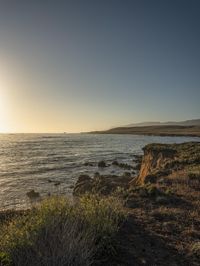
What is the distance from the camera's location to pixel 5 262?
561 centimetres

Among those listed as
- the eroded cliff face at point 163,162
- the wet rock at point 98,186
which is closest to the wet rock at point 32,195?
the wet rock at point 98,186

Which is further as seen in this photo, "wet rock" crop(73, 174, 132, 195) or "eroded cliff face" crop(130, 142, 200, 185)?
"eroded cliff face" crop(130, 142, 200, 185)

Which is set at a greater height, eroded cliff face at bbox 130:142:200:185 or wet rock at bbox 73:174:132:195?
eroded cliff face at bbox 130:142:200:185

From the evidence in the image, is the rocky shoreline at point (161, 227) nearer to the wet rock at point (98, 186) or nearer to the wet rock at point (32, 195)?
the wet rock at point (98, 186)

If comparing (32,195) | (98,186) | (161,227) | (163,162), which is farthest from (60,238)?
(163,162)

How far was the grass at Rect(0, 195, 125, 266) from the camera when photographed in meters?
5.57

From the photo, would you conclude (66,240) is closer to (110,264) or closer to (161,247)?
(110,264)

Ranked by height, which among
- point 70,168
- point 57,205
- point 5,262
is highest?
point 57,205

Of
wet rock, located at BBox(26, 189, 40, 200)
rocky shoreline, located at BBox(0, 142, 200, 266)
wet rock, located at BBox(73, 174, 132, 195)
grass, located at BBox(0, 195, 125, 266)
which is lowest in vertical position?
wet rock, located at BBox(26, 189, 40, 200)

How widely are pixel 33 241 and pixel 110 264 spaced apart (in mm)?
1639

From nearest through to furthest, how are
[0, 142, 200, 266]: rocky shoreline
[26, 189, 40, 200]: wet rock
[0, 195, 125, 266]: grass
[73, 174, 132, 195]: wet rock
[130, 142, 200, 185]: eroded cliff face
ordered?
[0, 195, 125, 266]: grass, [0, 142, 200, 266]: rocky shoreline, [73, 174, 132, 195]: wet rock, [130, 142, 200, 185]: eroded cliff face, [26, 189, 40, 200]: wet rock

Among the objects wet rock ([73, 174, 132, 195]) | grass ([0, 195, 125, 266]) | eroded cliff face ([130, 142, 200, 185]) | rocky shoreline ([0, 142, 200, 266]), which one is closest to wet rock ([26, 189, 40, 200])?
wet rock ([73, 174, 132, 195])

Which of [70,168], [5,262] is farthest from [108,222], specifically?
[70,168]

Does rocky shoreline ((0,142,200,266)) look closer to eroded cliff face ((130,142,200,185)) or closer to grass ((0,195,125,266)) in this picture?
grass ((0,195,125,266))
